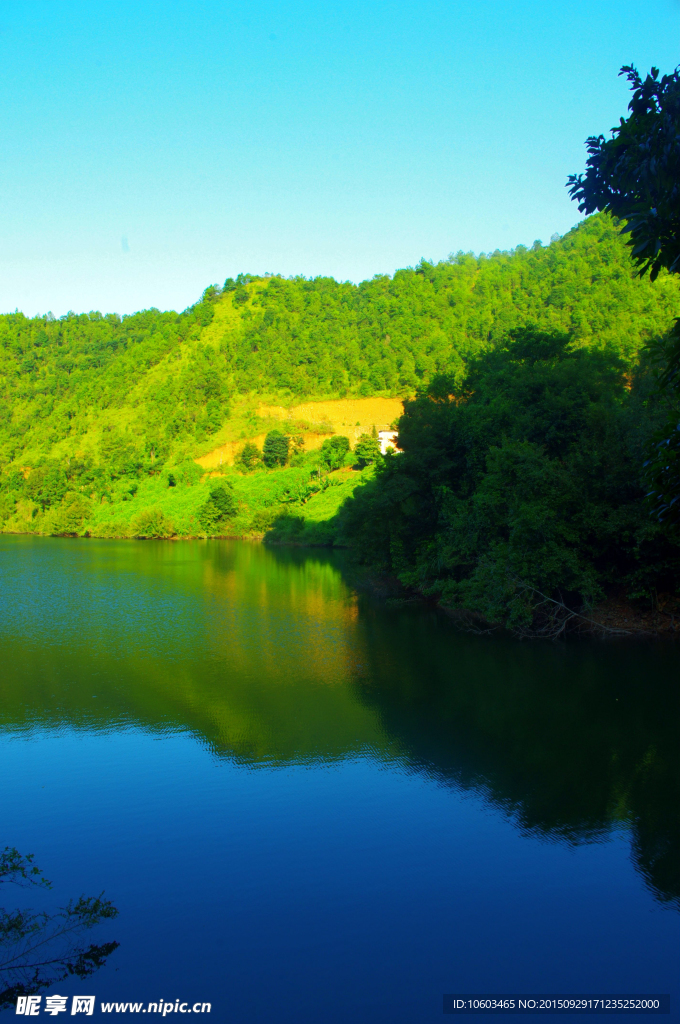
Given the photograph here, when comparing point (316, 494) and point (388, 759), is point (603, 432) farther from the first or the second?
point (316, 494)

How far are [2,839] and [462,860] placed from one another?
215 inches

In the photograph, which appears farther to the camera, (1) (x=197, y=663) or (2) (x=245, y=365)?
(2) (x=245, y=365)

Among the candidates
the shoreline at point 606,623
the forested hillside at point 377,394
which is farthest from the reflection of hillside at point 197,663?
the forested hillside at point 377,394

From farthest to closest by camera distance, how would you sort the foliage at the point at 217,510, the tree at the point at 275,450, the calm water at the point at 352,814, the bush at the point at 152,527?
the tree at the point at 275,450, the bush at the point at 152,527, the foliage at the point at 217,510, the calm water at the point at 352,814

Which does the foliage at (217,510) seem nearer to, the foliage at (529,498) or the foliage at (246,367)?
the foliage at (246,367)

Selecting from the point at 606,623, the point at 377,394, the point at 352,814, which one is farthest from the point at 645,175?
the point at 377,394

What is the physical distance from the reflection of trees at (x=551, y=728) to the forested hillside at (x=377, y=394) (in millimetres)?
2691

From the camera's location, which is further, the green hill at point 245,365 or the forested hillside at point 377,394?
the green hill at point 245,365

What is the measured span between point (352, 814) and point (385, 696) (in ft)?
19.1

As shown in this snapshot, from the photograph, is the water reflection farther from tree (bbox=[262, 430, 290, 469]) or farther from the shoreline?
tree (bbox=[262, 430, 290, 469])

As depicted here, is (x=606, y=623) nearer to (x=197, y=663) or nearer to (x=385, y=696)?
(x=385, y=696)

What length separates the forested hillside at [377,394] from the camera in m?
21.6

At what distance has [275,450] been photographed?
77750mm

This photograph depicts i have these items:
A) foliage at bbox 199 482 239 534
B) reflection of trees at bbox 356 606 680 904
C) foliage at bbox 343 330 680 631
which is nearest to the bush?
foliage at bbox 199 482 239 534
